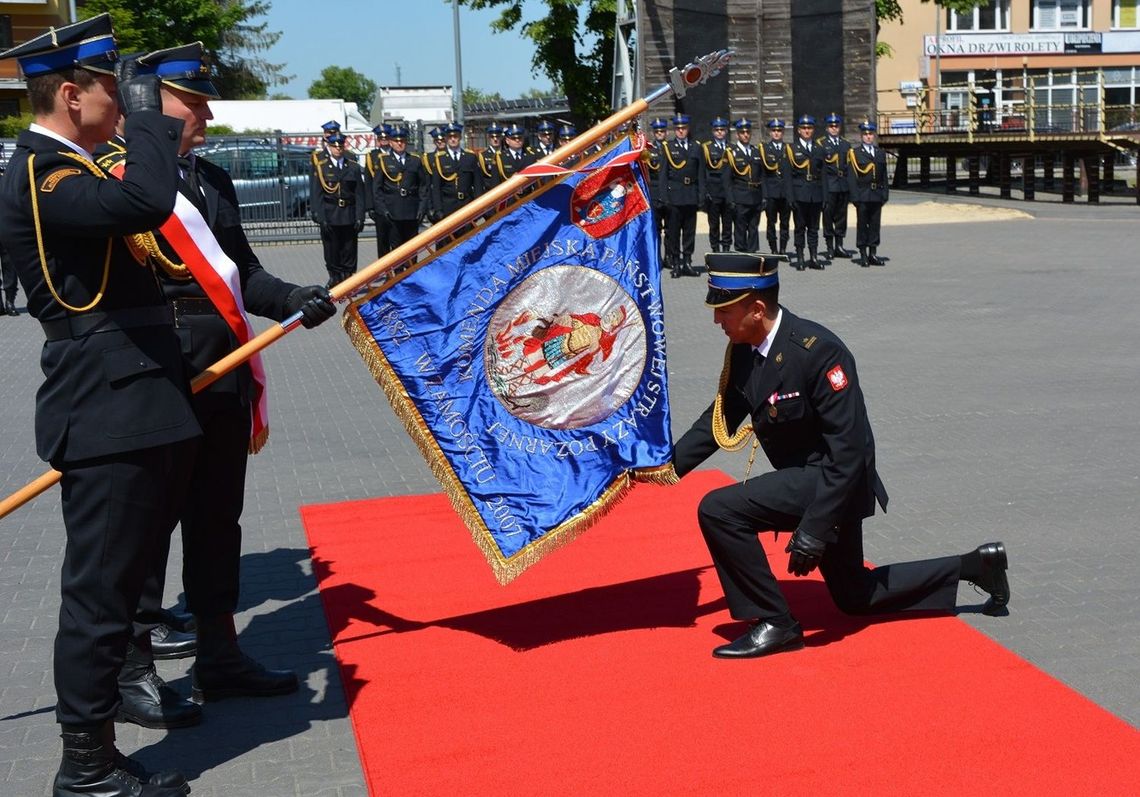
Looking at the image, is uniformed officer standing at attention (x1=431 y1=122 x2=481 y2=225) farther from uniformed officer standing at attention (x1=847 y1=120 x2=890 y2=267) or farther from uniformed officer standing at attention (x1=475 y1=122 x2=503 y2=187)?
uniformed officer standing at attention (x1=847 y1=120 x2=890 y2=267)

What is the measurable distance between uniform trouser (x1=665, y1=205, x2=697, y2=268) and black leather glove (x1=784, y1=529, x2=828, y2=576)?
14239 mm

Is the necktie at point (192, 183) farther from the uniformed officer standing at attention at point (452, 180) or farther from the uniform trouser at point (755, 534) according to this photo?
the uniformed officer standing at attention at point (452, 180)

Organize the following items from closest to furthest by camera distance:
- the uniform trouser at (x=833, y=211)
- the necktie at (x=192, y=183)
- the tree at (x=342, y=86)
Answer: the necktie at (x=192, y=183), the uniform trouser at (x=833, y=211), the tree at (x=342, y=86)

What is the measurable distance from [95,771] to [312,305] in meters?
1.69

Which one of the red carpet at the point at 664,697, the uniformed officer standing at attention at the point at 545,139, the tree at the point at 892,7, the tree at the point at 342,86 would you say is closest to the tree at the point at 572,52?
the tree at the point at 892,7

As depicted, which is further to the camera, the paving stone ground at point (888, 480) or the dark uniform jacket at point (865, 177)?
the dark uniform jacket at point (865, 177)

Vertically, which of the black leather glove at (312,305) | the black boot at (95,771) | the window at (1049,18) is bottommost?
the black boot at (95,771)

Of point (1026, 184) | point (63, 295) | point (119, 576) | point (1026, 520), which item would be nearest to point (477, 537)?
point (119, 576)

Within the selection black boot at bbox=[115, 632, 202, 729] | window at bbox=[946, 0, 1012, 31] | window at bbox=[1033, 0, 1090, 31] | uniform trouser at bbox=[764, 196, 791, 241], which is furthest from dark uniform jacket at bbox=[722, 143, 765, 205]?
window at bbox=[1033, 0, 1090, 31]

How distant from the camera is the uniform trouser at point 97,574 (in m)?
3.95

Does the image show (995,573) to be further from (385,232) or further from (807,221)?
(385,232)

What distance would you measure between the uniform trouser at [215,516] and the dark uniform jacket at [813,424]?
6.45 feet

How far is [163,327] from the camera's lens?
13.4 feet

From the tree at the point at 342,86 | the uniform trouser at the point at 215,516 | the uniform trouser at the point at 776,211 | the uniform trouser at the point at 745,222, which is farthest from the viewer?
the tree at the point at 342,86
